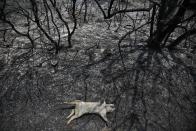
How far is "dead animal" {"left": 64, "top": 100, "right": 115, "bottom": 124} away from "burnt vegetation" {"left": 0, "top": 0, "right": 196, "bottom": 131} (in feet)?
0.22

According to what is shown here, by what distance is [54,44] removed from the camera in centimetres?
432

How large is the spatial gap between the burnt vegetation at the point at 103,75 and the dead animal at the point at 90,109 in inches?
2.6

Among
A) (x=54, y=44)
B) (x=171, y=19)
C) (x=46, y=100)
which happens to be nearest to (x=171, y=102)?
(x=171, y=19)

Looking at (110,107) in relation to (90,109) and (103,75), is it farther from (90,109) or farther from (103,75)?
(103,75)

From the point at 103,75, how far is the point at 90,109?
730 mm

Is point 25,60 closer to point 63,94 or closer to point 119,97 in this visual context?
point 63,94

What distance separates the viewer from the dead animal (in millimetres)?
3217

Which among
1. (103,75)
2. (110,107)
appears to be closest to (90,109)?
(110,107)

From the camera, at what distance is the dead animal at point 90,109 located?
10.6 ft

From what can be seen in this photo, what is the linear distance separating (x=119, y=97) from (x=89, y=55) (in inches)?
41.2

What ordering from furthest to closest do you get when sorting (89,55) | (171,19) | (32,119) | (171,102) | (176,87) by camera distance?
(89,55)
(171,19)
(176,87)
(171,102)
(32,119)

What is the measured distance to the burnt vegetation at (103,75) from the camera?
10.6 ft

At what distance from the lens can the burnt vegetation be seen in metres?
3.22

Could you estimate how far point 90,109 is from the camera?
10.7 feet
